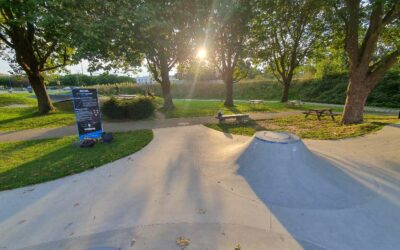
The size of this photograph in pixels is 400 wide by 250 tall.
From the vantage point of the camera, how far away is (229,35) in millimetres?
16109

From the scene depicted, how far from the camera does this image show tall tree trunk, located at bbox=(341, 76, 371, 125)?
33.2 feet

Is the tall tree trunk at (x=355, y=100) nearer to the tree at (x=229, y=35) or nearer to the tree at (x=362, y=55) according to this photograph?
the tree at (x=362, y=55)

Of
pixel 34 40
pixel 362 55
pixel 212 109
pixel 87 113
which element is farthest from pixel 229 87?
pixel 34 40

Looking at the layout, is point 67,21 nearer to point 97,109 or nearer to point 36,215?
point 97,109

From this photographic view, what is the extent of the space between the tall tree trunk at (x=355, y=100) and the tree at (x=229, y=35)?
6.03 meters

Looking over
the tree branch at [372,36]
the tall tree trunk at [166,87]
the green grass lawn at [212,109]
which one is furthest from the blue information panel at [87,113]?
the tree branch at [372,36]

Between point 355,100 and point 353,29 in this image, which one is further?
point 355,100

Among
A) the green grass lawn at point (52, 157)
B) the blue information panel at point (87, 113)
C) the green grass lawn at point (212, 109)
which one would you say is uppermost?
the blue information panel at point (87, 113)

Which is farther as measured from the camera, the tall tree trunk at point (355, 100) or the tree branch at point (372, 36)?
the tall tree trunk at point (355, 100)

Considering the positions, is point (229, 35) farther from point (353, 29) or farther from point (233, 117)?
point (353, 29)

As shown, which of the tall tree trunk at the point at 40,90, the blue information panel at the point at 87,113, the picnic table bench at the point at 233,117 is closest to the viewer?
the blue information panel at the point at 87,113

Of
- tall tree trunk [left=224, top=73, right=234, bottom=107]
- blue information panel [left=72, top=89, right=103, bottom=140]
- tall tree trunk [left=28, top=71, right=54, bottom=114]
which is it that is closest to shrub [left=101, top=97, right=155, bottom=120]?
blue information panel [left=72, top=89, right=103, bottom=140]

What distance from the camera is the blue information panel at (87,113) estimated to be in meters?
7.31

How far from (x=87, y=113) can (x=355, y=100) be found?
34.6 feet
